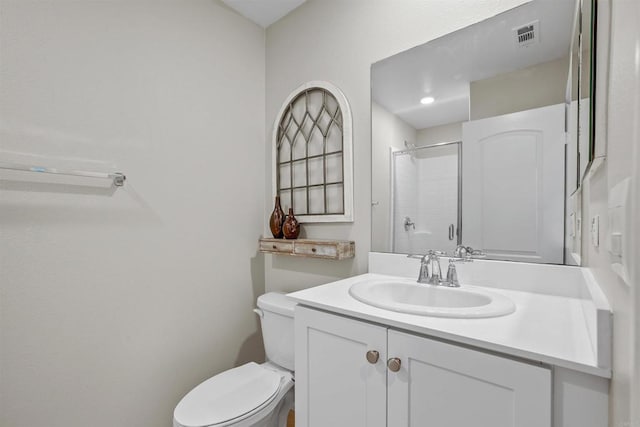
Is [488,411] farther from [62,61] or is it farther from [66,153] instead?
[62,61]

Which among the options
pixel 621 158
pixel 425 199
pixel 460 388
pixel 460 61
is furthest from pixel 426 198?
pixel 621 158

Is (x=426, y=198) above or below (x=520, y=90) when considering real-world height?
below

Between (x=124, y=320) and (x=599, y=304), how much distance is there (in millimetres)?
1575

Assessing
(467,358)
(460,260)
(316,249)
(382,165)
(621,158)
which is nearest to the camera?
(621,158)

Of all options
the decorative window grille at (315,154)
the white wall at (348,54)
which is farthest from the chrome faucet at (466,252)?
the decorative window grille at (315,154)

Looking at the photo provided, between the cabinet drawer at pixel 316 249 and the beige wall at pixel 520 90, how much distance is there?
833 mm

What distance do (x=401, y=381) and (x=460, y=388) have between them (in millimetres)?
146

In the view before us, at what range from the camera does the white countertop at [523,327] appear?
1.96 ft

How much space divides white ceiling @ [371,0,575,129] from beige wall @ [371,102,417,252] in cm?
5

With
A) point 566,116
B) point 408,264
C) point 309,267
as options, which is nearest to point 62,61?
point 309,267

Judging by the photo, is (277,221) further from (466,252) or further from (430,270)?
(466,252)

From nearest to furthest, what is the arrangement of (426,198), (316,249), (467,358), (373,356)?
(467,358)
(373,356)
(426,198)
(316,249)

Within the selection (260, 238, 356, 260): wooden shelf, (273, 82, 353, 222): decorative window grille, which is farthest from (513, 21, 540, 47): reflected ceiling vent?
(260, 238, 356, 260): wooden shelf

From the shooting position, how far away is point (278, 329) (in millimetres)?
1482
